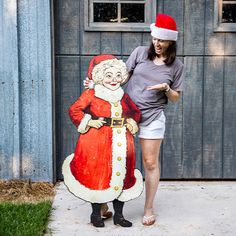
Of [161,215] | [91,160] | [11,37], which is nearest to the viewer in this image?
[91,160]

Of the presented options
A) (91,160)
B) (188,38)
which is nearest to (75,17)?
(188,38)

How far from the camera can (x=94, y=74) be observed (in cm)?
398

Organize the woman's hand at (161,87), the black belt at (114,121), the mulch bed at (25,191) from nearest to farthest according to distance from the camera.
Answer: the woman's hand at (161,87)
the black belt at (114,121)
the mulch bed at (25,191)

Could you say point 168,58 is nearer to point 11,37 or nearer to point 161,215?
point 161,215

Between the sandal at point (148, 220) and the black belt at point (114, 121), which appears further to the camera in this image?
the sandal at point (148, 220)

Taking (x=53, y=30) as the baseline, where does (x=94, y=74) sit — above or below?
below

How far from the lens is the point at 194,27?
5273 mm

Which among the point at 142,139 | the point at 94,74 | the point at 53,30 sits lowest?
the point at 142,139

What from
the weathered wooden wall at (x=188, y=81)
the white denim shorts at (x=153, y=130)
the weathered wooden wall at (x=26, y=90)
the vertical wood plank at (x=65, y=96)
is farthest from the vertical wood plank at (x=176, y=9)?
the white denim shorts at (x=153, y=130)

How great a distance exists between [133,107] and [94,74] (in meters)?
0.36

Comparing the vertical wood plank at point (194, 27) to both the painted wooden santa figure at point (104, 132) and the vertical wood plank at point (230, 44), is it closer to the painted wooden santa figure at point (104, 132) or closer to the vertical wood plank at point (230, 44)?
the vertical wood plank at point (230, 44)

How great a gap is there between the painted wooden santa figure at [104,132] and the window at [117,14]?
132 cm

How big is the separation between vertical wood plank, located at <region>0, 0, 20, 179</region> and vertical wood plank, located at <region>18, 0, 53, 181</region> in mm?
55

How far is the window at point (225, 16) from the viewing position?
17.2ft
